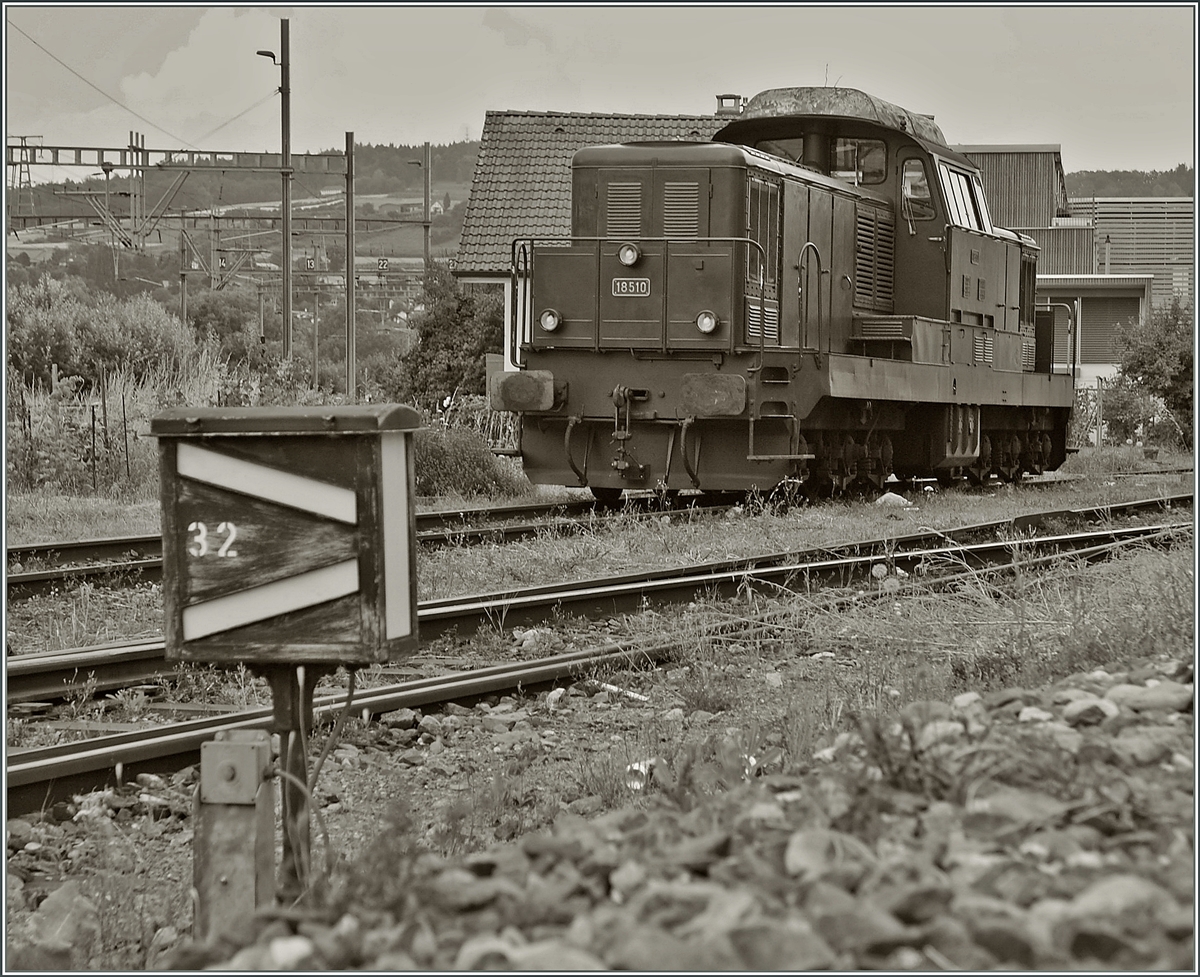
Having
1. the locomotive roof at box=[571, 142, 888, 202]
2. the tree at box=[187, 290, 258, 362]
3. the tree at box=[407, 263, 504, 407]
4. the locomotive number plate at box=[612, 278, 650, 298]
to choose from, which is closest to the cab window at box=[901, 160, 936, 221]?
the locomotive roof at box=[571, 142, 888, 202]

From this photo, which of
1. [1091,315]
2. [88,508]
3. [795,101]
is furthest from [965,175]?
[1091,315]

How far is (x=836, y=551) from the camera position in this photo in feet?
33.8

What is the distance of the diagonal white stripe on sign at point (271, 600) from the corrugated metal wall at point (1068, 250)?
168 feet

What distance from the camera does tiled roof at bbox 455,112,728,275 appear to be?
30.7 metres

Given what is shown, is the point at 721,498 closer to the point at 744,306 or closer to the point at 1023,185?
the point at 744,306

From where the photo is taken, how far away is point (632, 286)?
13.7 m

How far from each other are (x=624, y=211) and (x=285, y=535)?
34.7 ft

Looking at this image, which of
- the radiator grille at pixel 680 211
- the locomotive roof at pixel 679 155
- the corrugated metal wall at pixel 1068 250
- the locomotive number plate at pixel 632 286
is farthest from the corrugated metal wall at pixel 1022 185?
the locomotive number plate at pixel 632 286

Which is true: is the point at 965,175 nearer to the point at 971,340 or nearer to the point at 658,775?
the point at 971,340

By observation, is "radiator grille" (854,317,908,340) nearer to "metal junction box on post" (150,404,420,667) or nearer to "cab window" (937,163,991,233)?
"cab window" (937,163,991,233)

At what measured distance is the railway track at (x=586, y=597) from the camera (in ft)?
21.5

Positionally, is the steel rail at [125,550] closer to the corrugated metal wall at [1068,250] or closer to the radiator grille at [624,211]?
the radiator grille at [624,211]

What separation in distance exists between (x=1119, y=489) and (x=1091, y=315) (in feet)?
112

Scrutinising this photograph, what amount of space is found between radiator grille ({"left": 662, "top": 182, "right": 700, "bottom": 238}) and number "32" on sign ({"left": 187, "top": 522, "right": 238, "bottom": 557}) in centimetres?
1034
